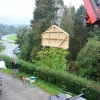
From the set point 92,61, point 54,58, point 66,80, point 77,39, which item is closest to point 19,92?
point 66,80

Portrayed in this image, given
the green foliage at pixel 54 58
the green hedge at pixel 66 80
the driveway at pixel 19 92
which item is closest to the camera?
the green hedge at pixel 66 80

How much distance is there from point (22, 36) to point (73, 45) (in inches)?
842

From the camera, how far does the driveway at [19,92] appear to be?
11.8 meters

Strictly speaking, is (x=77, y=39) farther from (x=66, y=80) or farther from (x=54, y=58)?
(x=66, y=80)

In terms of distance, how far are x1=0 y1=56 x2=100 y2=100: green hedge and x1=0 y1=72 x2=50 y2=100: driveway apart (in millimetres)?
1637

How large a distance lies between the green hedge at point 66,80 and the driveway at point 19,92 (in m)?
1.64

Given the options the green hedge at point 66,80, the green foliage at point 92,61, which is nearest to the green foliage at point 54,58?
the green hedge at point 66,80

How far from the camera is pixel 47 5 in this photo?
108 ft

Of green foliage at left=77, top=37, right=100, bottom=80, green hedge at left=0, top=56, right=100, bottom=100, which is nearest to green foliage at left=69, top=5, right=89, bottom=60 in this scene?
green foliage at left=77, top=37, right=100, bottom=80

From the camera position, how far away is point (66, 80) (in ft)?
44.5

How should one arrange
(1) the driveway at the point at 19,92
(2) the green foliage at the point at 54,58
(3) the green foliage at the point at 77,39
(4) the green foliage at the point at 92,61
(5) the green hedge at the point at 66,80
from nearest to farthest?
1. (5) the green hedge at the point at 66,80
2. (1) the driveway at the point at 19,92
3. (2) the green foliage at the point at 54,58
4. (4) the green foliage at the point at 92,61
5. (3) the green foliage at the point at 77,39

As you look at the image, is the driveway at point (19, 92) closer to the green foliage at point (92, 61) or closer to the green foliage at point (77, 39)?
the green foliage at point (92, 61)

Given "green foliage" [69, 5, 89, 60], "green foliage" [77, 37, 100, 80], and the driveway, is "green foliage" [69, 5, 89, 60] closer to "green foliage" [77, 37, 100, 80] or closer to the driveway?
"green foliage" [77, 37, 100, 80]

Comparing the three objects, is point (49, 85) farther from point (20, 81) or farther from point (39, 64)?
point (39, 64)
